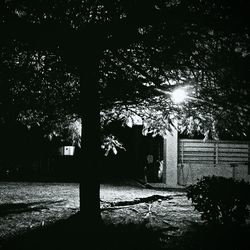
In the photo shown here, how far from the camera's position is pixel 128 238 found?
22.9 ft

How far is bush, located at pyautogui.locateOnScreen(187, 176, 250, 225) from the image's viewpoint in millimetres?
7430

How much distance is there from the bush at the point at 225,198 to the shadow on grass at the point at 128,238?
311 millimetres

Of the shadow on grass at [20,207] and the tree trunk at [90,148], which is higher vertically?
the tree trunk at [90,148]

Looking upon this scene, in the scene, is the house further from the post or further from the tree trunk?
the tree trunk

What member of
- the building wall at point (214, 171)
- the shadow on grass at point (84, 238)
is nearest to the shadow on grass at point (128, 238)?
the shadow on grass at point (84, 238)

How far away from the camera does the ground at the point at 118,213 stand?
24.3 feet

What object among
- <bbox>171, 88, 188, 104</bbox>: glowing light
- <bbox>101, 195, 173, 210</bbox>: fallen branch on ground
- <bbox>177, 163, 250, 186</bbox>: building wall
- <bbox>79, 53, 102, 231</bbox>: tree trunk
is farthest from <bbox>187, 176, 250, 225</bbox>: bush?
<bbox>177, 163, 250, 186</bbox>: building wall

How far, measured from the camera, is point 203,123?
9.98 m

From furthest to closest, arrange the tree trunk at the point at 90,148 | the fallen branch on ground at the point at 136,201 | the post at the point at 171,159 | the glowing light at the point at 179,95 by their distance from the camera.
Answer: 1. the post at the point at 171,159
2. the fallen branch on ground at the point at 136,201
3. the glowing light at the point at 179,95
4. the tree trunk at the point at 90,148

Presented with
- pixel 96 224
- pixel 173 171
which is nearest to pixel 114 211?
pixel 96 224

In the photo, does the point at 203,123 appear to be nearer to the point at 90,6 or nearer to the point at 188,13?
the point at 188,13

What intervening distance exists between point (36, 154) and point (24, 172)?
3411 mm

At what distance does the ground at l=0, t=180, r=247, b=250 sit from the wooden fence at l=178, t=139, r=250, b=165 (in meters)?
3.86

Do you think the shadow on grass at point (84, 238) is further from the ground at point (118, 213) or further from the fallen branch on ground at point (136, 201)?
the fallen branch on ground at point (136, 201)
